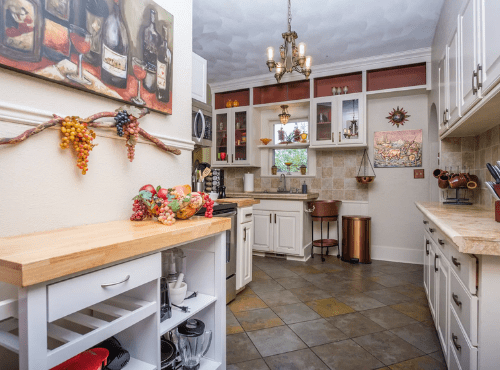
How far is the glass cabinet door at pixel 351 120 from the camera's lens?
4.16m

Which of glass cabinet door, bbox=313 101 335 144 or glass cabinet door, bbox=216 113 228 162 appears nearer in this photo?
glass cabinet door, bbox=313 101 335 144

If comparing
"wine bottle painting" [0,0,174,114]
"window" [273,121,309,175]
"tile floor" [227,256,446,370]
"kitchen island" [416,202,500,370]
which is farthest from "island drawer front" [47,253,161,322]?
"window" [273,121,309,175]

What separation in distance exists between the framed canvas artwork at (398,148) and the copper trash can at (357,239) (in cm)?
88

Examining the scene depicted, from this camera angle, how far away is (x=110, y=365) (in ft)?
3.63

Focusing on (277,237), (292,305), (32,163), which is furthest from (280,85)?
(32,163)

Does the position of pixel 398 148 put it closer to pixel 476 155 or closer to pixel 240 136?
pixel 476 155

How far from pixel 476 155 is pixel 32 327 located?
11.6 ft

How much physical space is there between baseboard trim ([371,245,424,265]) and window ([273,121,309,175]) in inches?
64.3

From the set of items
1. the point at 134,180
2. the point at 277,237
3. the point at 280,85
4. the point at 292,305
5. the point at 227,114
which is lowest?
the point at 292,305

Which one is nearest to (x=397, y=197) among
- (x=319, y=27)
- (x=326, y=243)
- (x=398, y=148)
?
(x=398, y=148)

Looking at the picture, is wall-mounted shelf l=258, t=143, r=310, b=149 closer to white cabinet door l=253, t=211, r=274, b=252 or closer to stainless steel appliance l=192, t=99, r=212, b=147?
white cabinet door l=253, t=211, r=274, b=252

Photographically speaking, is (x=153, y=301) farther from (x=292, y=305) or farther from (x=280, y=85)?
(x=280, y=85)

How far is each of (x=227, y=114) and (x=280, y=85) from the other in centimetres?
96

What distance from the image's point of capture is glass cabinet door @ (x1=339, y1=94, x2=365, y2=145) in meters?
4.16
